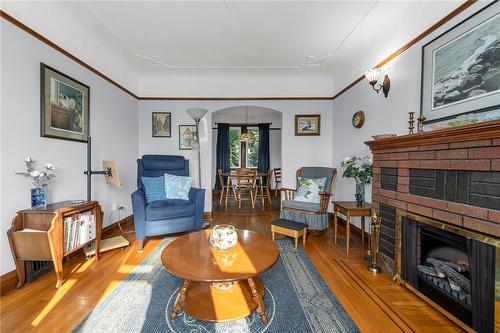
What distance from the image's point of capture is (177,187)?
9.84 feet

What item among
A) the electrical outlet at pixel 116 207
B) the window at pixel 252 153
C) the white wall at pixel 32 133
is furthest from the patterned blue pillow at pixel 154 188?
the window at pixel 252 153

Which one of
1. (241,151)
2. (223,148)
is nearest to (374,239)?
(223,148)

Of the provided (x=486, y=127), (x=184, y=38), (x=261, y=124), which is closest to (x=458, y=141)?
(x=486, y=127)

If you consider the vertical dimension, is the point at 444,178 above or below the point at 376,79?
below

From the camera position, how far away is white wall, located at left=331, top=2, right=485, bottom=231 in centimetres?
206

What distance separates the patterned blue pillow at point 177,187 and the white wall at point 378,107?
8.07ft

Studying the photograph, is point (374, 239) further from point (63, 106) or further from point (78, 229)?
point (63, 106)

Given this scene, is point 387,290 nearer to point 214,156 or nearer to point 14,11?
point 14,11

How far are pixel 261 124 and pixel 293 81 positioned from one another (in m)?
3.01

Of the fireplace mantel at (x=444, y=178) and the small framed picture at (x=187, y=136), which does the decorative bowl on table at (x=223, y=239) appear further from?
the small framed picture at (x=187, y=136)

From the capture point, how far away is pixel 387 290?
176 cm

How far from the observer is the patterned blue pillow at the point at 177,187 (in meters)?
2.96

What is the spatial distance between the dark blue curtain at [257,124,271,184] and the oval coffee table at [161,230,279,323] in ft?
17.4

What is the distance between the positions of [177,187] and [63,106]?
5.03ft
